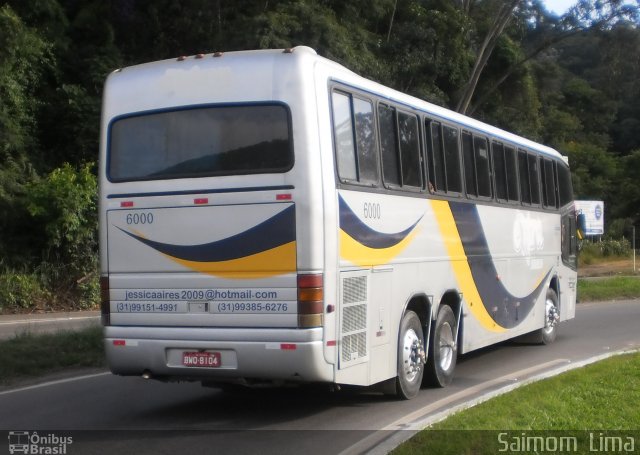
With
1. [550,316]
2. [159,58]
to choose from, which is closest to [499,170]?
[550,316]

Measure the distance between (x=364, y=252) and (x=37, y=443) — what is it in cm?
359

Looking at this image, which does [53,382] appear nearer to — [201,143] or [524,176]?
[201,143]

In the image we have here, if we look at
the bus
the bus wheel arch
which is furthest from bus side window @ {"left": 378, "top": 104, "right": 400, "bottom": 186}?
the bus wheel arch

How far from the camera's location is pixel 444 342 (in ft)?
38.3

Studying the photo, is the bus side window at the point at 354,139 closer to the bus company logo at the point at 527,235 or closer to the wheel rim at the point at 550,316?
the bus company logo at the point at 527,235

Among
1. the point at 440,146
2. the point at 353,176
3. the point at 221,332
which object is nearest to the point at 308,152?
the point at 353,176

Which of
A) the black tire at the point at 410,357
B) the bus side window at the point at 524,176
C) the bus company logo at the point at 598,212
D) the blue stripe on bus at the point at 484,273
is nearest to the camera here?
the black tire at the point at 410,357

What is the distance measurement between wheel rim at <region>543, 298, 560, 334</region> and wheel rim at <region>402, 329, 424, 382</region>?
6051mm

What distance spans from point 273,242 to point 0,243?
17.5 metres

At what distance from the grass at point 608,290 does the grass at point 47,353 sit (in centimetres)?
1519

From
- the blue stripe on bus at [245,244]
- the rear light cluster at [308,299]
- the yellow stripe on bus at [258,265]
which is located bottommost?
the rear light cluster at [308,299]

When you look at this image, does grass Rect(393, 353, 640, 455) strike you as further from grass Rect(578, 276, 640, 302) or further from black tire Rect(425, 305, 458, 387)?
grass Rect(578, 276, 640, 302)

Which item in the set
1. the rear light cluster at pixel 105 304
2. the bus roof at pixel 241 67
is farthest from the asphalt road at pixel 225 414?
the bus roof at pixel 241 67

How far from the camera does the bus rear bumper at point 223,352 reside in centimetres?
858
